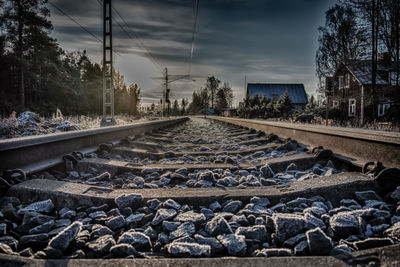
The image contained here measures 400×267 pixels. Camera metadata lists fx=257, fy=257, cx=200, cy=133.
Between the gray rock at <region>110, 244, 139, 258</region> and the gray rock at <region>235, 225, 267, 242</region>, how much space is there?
0.56 m

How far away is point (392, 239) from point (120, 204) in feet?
5.24

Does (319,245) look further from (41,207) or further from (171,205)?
(41,207)

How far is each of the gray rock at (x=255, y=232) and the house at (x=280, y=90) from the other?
54836mm

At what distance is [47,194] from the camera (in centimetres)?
187

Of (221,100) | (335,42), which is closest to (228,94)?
(221,100)

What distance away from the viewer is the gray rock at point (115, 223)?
1560 millimetres

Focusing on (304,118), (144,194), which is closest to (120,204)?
(144,194)

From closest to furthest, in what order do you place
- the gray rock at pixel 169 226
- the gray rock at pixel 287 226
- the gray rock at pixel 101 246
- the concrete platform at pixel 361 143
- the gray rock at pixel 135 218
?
the gray rock at pixel 101 246 → the gray rock at pixel 287 226 → the gray rock at pixel 169 226 → the gray rock at pixel 135 218 → the concrete platform at pixel 361 143

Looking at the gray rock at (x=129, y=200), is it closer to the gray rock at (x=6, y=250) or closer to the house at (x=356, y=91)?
the gray rock at (x=6, y=250)

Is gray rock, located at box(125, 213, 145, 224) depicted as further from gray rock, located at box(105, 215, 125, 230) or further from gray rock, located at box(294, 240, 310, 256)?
gray rock, located at box(294, 240, 310, 256)

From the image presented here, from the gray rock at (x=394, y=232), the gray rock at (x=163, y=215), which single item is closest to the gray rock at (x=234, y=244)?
the gray rock at (x=163, y=215)

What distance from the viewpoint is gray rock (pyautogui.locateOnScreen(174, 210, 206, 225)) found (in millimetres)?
1572

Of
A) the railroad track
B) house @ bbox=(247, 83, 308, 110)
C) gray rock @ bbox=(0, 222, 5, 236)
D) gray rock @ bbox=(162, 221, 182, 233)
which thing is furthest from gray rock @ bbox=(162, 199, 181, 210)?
house @ bbox=(247, 83, 308, 110)

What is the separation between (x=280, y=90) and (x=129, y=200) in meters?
59.1
